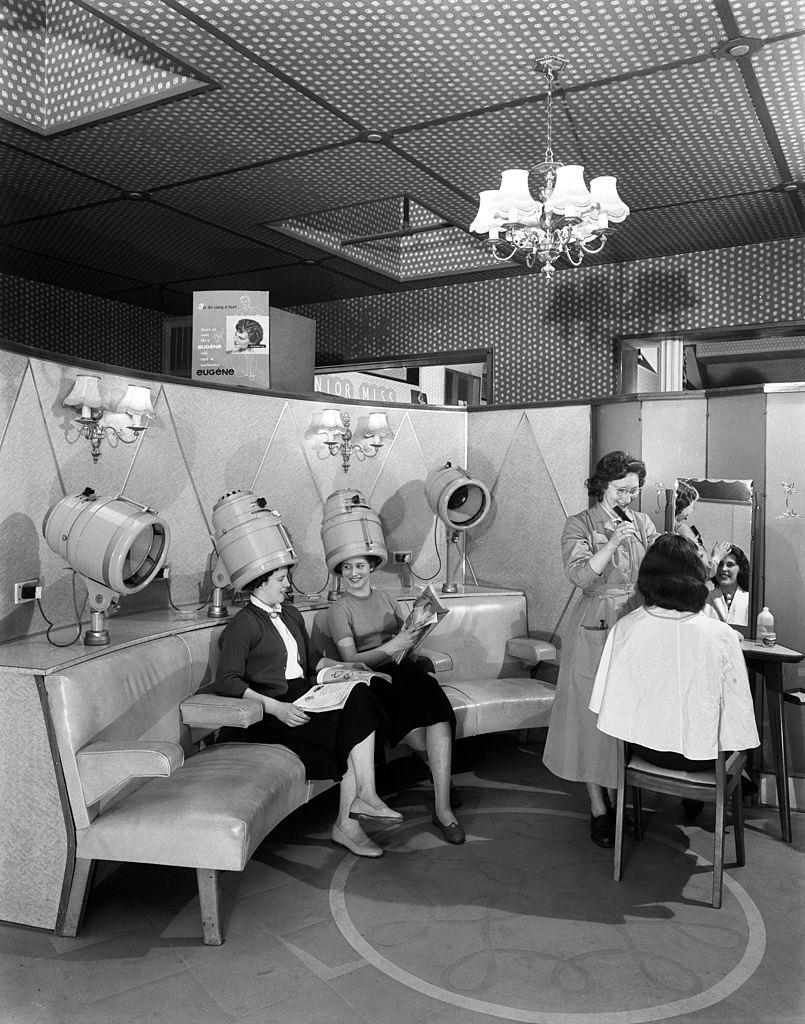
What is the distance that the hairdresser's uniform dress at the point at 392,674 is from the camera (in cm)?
395

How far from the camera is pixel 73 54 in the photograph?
422cm

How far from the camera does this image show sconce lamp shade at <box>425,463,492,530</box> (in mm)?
5039

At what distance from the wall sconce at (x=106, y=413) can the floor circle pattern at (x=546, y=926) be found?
217cm

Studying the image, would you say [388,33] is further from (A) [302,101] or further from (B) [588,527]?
(B) [588,527]

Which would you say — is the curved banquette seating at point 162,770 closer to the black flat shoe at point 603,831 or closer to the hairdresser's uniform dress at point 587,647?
the hairdresser's uniform dress at point 587,647

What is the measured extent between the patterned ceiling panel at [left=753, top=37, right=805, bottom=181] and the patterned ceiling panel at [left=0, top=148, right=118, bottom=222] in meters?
3.94

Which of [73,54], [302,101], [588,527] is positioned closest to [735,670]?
[588,527]

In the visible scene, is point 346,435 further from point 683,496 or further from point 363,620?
point 683,496

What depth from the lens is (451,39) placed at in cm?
364

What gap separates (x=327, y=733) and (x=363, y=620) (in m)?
0.77

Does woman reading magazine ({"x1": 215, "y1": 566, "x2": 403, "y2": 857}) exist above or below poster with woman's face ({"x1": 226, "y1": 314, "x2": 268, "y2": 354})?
below

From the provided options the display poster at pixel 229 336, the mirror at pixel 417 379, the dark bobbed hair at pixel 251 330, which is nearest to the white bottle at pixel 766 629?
the display poster at pixel 229 336

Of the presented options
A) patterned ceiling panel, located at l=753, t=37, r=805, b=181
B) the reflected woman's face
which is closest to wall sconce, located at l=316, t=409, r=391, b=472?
the reflected woman's face

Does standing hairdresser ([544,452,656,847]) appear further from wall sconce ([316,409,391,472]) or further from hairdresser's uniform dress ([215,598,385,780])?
wall sconce ([316,409,391,472])
